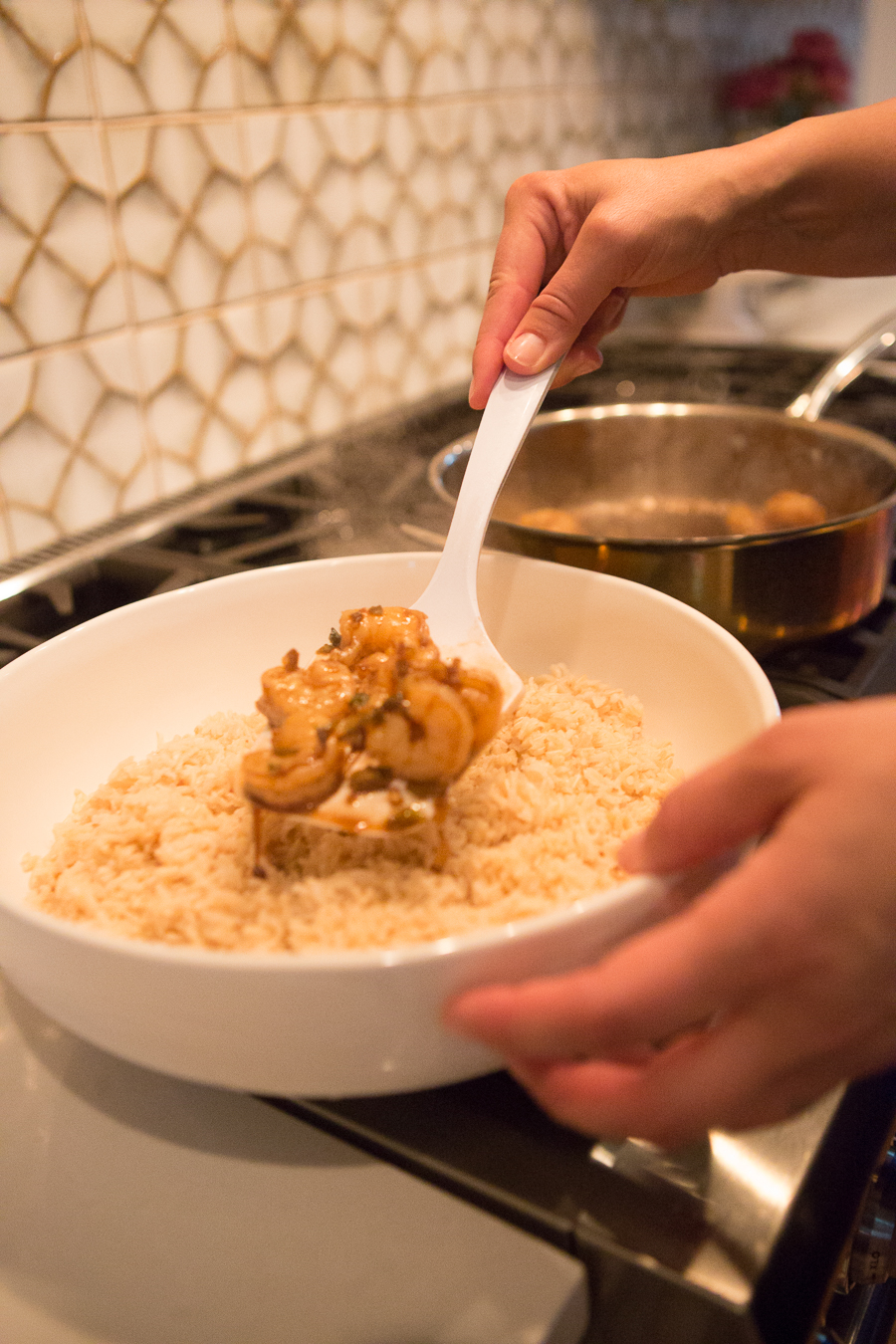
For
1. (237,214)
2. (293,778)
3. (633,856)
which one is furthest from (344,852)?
(237,214)

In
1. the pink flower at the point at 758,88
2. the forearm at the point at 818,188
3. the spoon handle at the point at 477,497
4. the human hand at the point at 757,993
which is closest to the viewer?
the human hand at the point at 757,993

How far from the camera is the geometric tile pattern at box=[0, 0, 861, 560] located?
103cm

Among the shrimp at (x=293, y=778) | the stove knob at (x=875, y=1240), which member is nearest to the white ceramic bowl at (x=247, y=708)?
the shrimp at (x=293, y=778)

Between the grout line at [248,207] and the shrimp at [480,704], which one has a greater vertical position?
the grout line at [248,207]

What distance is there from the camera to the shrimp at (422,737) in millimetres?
543

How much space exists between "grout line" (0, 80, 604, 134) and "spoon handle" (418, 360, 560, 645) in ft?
1.86

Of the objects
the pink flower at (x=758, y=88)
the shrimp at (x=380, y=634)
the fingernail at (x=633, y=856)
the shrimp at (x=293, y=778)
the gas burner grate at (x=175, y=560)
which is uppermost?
the pink flower at (x=758, y=88)

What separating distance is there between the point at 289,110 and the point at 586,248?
2.20 ft

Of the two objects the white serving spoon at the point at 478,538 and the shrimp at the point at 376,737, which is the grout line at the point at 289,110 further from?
the shrimp at the point at 376,737

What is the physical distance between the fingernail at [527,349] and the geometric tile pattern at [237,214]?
538 mm

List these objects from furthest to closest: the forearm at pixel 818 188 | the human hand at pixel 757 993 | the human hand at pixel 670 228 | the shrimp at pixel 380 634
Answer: the forearm at pixel 818 188 < the human hand at pixel 670 228 < the shrimp at pixel 380 634 < the human hand at pixel 757 993

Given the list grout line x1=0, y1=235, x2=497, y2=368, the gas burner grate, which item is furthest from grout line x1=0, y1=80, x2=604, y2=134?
the gas burner grate

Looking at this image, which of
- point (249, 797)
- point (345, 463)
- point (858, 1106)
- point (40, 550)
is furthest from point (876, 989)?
point (345, 463)

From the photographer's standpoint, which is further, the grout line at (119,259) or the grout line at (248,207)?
the grout line at (248,207)
